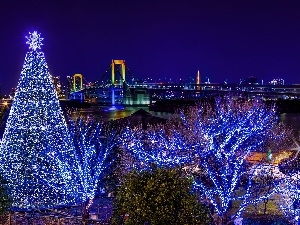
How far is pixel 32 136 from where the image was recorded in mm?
9406

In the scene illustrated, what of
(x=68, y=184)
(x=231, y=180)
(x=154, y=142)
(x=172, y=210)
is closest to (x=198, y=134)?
(x=154, y=142)

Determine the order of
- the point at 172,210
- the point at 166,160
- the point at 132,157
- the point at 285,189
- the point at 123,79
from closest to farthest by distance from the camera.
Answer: the point at 172,210
the point at 285,189
the point at 166,160
the point at 132,157
the point at 123,79

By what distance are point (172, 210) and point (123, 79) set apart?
58.0 m

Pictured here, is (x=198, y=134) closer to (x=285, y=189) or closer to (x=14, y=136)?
(x=285, y=189)

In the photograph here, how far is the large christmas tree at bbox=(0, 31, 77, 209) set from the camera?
369 inches

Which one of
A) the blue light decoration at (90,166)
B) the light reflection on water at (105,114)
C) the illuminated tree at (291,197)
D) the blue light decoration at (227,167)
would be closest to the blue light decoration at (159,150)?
the blue light decoration at (227,167)

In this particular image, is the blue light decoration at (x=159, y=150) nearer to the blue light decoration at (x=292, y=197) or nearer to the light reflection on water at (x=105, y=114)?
the blue light decoration at (x=292, y=197)

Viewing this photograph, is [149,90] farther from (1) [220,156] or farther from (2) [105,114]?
(1) [220,156]

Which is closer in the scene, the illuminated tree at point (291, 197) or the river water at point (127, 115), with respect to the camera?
the illuminated tree at point (291, 197)

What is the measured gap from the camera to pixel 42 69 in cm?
950

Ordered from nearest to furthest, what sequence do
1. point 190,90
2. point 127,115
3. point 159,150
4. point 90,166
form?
point 90,166 < point 159,150 < point 127,115 < point 190,90

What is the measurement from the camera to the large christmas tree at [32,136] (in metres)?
9.37

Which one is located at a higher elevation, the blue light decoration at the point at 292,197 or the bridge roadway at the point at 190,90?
the bridge roadway at the point at 190,90

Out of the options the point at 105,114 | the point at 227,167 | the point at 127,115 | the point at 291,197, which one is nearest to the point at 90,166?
the point at 227,167
